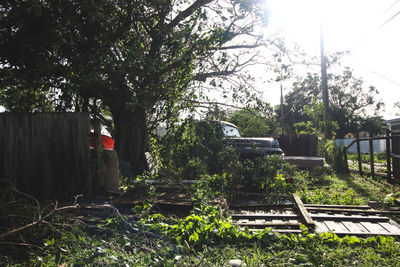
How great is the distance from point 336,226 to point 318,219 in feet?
1.24

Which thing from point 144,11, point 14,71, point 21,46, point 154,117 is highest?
point 144,11

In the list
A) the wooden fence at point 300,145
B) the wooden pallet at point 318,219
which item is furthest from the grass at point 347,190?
the wooden fence at point 300,145

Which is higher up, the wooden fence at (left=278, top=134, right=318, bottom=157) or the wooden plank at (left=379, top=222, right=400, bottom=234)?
the wooden fence at (left=278, top=134, right=318, bottom=157)

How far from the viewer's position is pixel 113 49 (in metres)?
7.14

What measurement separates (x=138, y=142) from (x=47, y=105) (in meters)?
2.67

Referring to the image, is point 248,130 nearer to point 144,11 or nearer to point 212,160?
point 212,160

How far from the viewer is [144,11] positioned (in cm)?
729

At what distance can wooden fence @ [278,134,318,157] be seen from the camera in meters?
15.5

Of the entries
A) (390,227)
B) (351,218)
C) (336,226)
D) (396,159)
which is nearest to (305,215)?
(336,226)

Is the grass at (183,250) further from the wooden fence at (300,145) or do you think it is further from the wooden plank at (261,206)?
the wooden fence at (300,145)

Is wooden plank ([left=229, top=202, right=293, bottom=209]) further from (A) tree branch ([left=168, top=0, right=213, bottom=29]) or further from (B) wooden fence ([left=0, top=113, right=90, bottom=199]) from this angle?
(A) tree branch ([left=168, top=0, right=213, bottom=29])

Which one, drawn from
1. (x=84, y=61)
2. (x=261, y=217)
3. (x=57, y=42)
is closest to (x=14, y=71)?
(x=57, y=42)

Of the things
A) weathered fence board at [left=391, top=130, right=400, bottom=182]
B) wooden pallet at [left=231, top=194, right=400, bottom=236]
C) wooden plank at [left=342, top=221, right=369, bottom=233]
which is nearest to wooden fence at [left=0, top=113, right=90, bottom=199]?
wooden pallet at [left=231, top=194, right=400, bottom=236]

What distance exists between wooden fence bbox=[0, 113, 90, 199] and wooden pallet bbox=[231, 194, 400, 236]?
9.97 feet
